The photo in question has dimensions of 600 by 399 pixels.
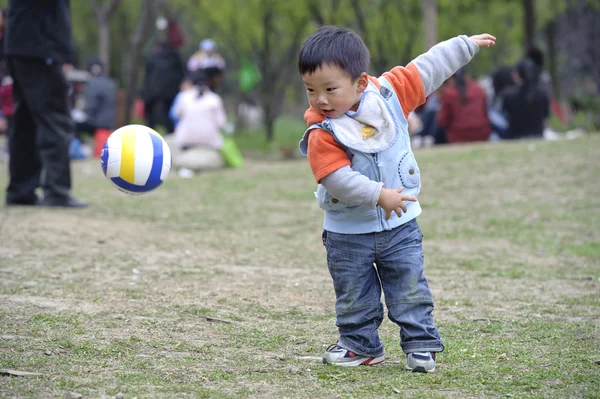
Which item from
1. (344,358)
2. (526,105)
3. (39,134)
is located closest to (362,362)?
(344,358)

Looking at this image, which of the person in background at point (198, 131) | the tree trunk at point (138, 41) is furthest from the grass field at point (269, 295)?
the tree trunk at point (138, 41)

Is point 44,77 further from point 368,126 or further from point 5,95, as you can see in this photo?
point 368,126

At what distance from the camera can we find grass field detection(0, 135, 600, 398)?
3.47 meters

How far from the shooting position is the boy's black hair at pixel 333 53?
11.7 ft

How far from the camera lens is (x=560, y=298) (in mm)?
5230

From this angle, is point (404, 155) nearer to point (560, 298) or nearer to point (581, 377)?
point (581, 377)

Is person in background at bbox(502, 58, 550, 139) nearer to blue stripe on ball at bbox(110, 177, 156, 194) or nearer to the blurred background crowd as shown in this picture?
the blurred background crowd

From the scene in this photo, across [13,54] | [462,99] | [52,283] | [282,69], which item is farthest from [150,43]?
[52,283]

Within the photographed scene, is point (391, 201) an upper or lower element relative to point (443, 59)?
lower

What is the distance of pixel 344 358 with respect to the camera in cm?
380

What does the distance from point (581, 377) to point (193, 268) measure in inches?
125

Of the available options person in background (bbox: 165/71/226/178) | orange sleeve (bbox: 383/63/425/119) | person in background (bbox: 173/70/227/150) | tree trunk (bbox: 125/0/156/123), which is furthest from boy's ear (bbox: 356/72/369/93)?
tree trunk (bbox: 125/0/156/123)

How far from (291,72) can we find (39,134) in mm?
17522

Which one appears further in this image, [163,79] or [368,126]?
[163,79]
